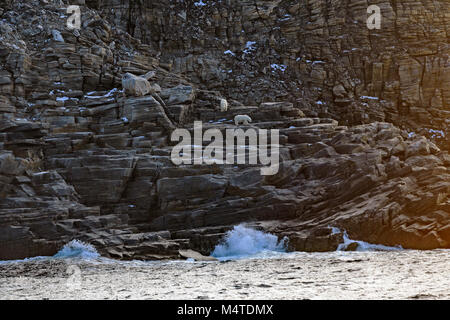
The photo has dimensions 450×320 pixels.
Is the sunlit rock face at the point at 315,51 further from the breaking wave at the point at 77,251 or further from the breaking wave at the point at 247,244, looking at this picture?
the breaking wave at the point at 77,251

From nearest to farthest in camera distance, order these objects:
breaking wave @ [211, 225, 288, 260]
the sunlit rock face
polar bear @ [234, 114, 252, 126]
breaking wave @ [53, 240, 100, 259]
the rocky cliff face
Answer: breaking wave @ [53, 240, 100, 259], breaking wave @ [211, 225, 288, 260], the rocky cliff face, polar bear @ [234, 114, 252, 126], the sunlit rock face

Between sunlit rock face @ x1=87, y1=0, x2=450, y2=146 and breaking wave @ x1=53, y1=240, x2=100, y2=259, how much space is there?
23789 millimetres

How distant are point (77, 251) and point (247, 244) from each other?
7669mm

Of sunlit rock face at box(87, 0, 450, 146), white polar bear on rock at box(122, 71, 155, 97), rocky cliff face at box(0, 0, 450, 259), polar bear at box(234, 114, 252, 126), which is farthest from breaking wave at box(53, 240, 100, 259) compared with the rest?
sunlit rock face at box(87, 0, 450, 146)

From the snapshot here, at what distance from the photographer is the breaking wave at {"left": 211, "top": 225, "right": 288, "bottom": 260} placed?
2350 cm

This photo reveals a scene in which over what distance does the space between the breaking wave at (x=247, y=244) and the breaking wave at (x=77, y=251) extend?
5420 millimetres

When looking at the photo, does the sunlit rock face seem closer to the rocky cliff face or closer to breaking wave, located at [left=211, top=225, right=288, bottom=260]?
the rocky cliff face

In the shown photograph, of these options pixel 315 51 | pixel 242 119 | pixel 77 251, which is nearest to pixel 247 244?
pixel 77 251

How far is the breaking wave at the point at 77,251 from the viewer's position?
22.9 m

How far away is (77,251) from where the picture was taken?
23219 millimetres

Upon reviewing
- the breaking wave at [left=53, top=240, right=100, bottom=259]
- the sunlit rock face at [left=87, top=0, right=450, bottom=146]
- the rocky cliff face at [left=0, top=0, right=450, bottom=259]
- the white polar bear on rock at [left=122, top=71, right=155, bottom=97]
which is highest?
the sunlit rock face at [left=87, top=0, right=450, bottom=146]

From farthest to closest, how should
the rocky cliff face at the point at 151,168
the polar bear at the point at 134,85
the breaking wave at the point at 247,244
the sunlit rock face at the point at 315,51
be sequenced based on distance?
the sunlit rock face at the point at 315,51
the polar bear at the point at 134,85
the rocky cliff face at the point at 151,168
the breaking wave at the point at 247,244

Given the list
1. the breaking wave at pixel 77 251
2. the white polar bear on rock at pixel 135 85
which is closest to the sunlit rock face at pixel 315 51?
the white polar bear on rock at pixel 135 85
